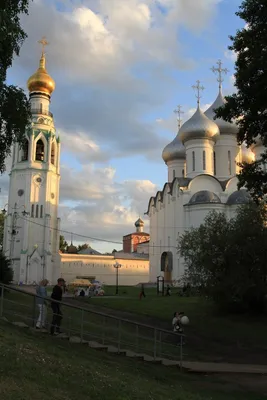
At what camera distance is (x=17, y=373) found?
6.34 metres

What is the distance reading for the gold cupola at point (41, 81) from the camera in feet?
182

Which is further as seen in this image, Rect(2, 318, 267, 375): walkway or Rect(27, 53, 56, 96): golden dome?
Rect(27, 53, 56, 96): golden dome

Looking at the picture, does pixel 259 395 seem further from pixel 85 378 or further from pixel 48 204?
pixel 48 204

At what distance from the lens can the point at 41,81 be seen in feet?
182

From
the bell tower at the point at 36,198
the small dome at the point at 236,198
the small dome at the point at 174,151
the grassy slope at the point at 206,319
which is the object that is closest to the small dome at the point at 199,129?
the small dome at the point at 174,151

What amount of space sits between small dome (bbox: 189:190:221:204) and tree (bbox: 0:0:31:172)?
30475mm

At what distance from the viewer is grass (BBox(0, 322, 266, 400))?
609cm

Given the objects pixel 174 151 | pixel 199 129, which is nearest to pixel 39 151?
pixel 174 151

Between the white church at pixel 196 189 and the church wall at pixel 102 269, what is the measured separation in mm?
8526

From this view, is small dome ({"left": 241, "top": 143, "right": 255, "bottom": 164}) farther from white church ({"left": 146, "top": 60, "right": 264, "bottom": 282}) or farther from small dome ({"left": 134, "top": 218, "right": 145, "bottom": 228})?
small dome ({"left": 134, "top": 218, "right": 145, "bottom": 228})

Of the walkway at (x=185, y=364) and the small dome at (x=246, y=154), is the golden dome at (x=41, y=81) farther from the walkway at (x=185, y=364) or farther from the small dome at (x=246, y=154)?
the walkway at (x=185, y=364)

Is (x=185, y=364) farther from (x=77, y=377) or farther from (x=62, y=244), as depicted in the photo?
(x=62, y=244)

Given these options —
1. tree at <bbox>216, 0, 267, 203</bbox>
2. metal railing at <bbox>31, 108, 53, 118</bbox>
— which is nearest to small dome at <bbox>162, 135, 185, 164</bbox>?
metal railing at <bbox>31, 108, 53, 118</bbox>

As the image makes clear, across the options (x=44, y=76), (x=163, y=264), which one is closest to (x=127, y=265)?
(x=163, y=264)
